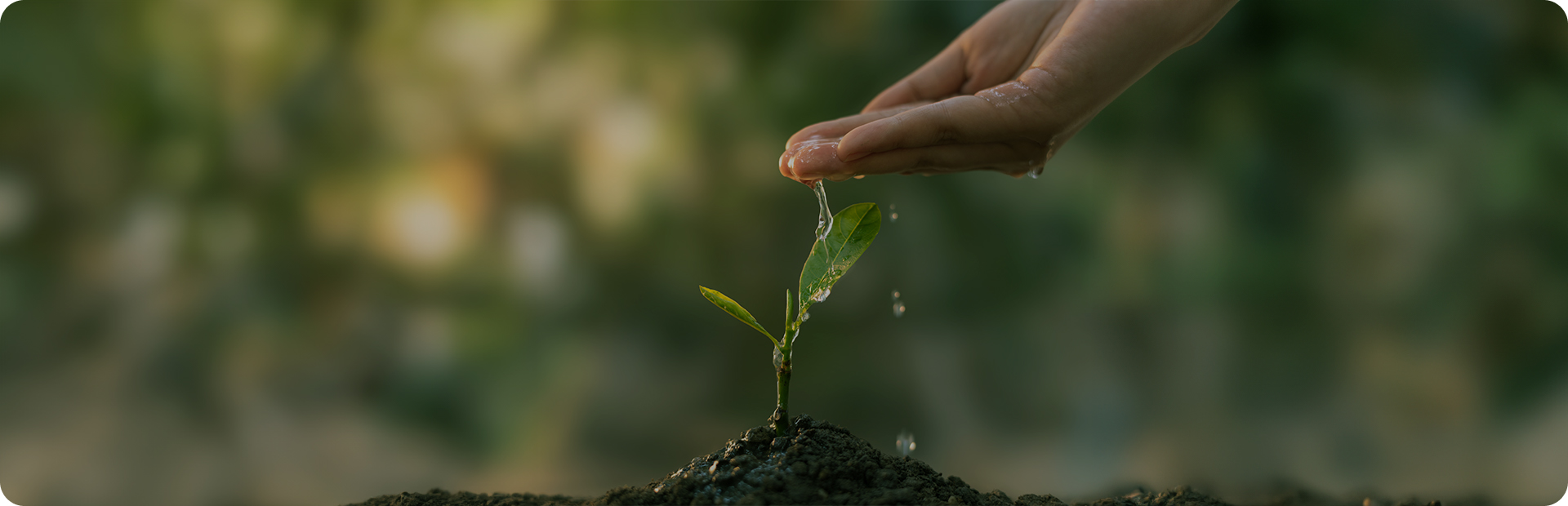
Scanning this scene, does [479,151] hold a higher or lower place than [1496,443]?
higher

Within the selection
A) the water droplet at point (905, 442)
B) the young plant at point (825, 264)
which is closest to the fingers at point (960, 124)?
the young plant at point (825, 264)

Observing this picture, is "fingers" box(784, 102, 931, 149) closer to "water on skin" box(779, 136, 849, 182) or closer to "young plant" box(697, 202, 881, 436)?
"water on skin" box(779, 136, 849, 182)

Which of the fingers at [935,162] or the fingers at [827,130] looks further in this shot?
the fingers at [827,130]

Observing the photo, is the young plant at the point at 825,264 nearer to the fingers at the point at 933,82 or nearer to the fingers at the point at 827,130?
the fingers at the point at 827,130

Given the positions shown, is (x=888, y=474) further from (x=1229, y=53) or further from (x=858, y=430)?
(x=1229, y=53)

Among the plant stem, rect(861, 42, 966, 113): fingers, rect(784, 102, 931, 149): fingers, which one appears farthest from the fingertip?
rect(861, 42, 966, 113): fingers

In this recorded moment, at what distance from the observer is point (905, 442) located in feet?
6.26

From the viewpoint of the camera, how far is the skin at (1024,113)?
1.08 m

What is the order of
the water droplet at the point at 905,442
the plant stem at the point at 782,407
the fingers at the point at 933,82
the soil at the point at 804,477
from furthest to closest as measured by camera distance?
1. the water droplet at the point at 905,442
2. the fingers at the point at 933,82
3. the plant stem at the point at 782,407
4. the soil at the point at 804,477

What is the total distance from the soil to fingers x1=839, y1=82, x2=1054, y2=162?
393 mm

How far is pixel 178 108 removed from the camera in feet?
6.96

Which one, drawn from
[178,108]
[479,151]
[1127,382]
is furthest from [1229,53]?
[178,108]

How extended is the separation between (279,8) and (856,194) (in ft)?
5.53

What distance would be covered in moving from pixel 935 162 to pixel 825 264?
0.98 ft
